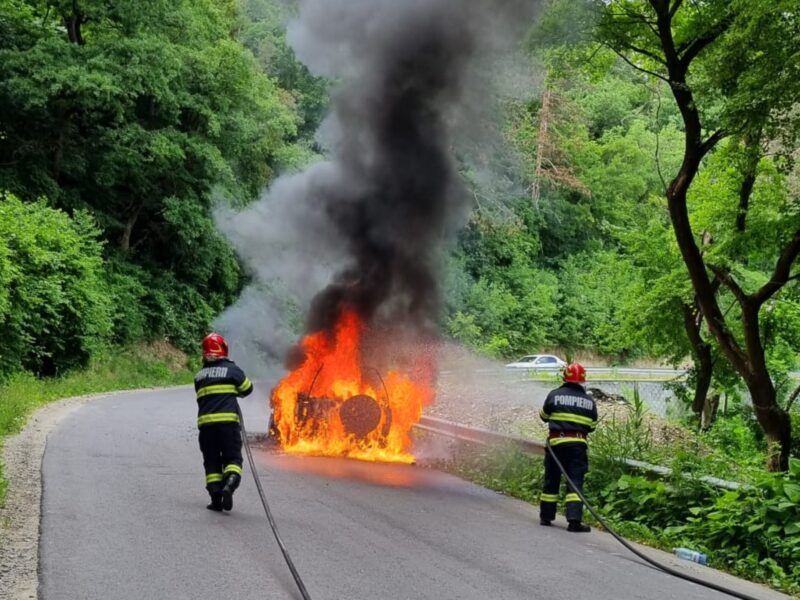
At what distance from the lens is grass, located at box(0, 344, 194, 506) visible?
47.4 ft

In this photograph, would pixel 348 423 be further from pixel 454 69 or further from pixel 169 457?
pixel 454 69

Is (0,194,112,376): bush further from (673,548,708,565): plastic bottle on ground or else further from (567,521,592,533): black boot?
(673,548,708,565): plastic bottle on ground

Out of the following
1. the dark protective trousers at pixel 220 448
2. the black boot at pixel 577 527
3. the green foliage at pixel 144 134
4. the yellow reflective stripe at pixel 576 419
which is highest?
the green foliage at pixel 144 134

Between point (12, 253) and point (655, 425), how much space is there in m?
12.8

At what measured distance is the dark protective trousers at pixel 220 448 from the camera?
7.90 m

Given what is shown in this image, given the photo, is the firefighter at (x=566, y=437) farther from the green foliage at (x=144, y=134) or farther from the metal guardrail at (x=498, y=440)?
the green foliage at (x=144, y=134)

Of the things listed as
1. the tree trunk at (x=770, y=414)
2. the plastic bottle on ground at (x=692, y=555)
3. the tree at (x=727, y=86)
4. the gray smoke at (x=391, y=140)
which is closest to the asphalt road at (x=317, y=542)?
the plastic bottle on ground at (x=692, y=555)

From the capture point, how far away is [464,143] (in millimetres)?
13633

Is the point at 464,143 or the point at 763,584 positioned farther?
the point at 464,143

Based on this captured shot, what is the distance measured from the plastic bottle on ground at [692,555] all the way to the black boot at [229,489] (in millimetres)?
3869

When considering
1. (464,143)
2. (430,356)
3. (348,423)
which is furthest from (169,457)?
(464,143)

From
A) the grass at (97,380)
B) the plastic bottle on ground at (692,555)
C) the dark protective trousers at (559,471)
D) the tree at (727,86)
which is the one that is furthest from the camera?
the grass at (97,380)

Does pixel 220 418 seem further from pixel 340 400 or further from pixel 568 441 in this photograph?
pixel 340 400

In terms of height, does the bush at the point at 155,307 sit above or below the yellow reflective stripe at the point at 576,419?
above
